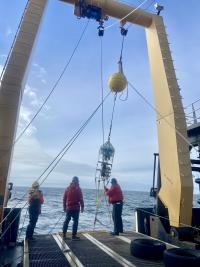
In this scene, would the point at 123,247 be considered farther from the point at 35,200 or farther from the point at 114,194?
the point at 35,200

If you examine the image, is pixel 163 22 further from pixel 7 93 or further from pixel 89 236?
pixel 89 236

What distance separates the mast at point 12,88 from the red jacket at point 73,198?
248 cm

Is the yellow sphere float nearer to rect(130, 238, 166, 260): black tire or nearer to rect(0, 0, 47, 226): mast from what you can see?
rect(0, 0, 47, 226): mast

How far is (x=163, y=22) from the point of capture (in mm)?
10312

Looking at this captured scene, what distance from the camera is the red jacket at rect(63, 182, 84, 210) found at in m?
8.93

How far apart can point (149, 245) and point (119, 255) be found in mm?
726

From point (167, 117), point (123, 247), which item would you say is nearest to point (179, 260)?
point (123, 247)

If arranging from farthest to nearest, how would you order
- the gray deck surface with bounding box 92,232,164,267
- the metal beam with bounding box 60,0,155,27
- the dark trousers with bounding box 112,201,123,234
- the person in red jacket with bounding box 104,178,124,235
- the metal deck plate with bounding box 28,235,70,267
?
the metal beam with bounding box 60,0,155,27 < the person in red jacket with bounding box 104,178,124,235 < the dark trousers with bounding box 112,201,123,234 < the gray deck surface with bounding box 92,232,164,267 < the metal deck plate with bounding box 28,235,70,267

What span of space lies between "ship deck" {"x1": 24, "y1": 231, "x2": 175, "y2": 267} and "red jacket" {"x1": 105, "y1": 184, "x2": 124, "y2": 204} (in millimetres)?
1367

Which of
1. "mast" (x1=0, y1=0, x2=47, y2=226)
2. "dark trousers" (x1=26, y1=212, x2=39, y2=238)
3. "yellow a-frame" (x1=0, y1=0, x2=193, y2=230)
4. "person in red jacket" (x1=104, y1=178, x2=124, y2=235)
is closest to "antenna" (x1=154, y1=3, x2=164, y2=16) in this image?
"yellow a-frame" (x1=0, y1=0, x2=193, y2=230)

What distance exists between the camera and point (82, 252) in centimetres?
661

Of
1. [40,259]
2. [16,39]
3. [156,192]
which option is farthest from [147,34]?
[40,259]

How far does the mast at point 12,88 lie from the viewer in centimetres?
705

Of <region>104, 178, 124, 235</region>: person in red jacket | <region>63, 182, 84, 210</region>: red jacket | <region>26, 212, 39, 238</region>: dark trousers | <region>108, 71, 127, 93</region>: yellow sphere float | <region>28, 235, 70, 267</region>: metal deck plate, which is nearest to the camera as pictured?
<region>28, 235, 70, 267</region>: metal deck plate
